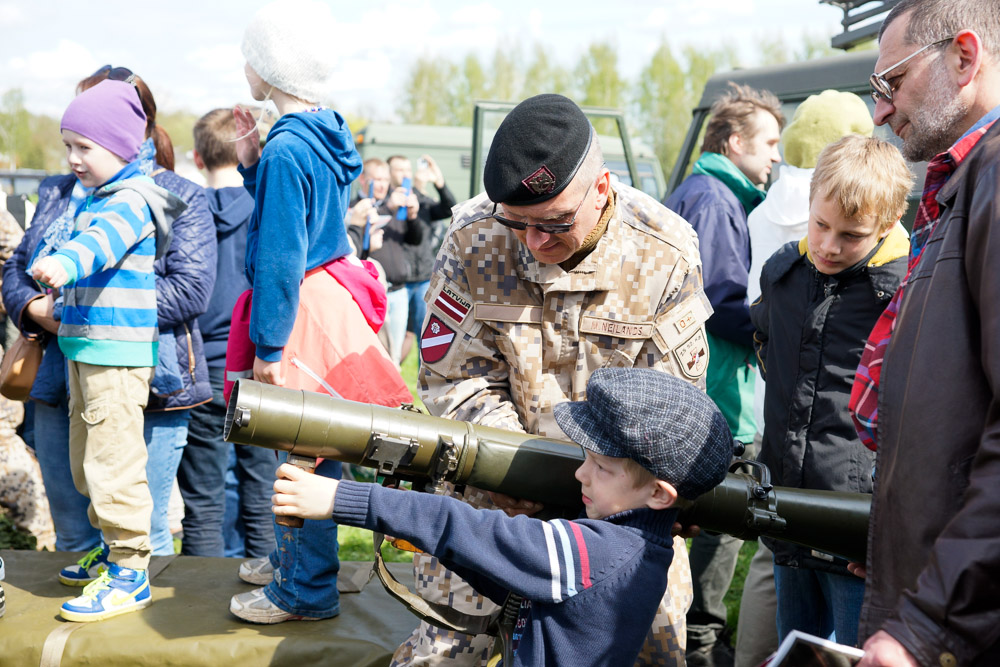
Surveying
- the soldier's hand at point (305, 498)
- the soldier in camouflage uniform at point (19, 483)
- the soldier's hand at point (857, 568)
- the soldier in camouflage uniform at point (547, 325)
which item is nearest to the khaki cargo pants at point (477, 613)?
the soldier in camouflage uniform at point (547, 325)

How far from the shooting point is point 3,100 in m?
62.2

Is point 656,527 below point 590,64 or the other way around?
below

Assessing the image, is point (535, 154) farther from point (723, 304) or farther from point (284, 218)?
point (723, 304)

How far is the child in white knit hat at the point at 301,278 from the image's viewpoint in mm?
2990

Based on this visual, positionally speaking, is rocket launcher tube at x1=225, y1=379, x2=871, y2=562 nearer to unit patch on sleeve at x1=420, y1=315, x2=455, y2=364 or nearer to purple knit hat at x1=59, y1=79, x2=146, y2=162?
unit patch on sleeve at x1=420, y1=315, x2=455, y2=364

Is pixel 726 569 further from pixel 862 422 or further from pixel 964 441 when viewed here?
→ pixel 964 441

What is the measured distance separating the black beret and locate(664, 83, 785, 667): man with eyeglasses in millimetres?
1617

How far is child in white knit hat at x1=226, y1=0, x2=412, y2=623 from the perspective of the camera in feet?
9.81

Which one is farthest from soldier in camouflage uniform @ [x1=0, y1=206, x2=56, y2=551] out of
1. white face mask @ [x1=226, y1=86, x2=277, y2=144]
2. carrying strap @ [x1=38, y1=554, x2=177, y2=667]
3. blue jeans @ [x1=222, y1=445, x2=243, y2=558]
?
white face mask @ [x1=226, y1=86, x2=277, y2=144]

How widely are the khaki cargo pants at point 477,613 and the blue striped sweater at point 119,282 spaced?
1.48m

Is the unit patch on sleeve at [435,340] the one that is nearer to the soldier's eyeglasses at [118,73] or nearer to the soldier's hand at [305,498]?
the soldier's hand at [305,498]

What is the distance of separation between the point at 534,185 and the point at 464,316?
493mm

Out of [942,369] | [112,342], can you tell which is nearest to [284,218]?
[112,342]

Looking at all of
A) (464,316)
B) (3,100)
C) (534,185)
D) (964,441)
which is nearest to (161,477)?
(464,316)
